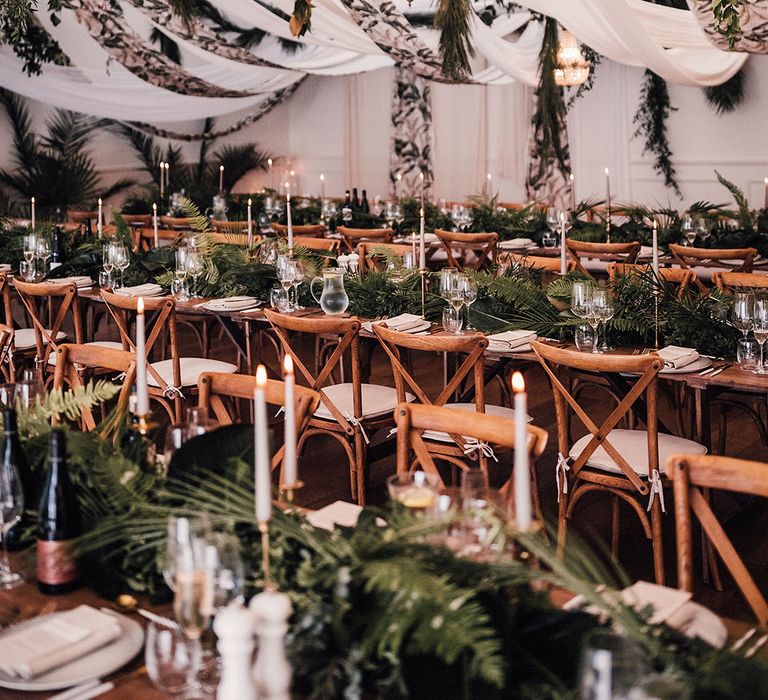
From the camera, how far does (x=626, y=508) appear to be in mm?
4352

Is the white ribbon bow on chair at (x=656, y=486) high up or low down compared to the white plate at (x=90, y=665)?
down

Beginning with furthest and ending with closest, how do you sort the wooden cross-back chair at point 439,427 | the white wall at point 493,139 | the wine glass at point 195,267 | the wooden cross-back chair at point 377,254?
the white wall at point 493,139 < the wooden cross-back chair at point 377,254 < the wine glass at point 195,267 < the wooden cross-back chair at point 439,427

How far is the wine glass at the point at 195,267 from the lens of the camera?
5215mm

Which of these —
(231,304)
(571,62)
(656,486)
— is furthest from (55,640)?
(571,62)

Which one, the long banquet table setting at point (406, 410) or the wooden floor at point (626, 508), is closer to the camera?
the long banquet table setting at point (406, 410)

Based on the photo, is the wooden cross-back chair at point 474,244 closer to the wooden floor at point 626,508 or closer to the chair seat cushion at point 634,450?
the wooden floor at point 626,508

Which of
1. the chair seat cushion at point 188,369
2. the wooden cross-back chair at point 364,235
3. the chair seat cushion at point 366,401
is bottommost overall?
the chair seat cushion at point 366,401

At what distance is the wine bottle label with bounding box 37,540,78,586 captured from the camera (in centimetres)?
182

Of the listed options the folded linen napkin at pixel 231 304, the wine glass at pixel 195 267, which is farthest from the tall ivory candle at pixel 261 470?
the wine glass at pixel 195 267

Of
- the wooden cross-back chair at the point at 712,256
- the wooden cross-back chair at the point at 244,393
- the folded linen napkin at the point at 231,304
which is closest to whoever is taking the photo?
the wooden cross-back chair at the point at 244,393

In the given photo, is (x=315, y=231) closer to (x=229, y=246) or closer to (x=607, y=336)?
(x=229, y=246)

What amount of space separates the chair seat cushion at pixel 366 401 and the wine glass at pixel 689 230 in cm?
296

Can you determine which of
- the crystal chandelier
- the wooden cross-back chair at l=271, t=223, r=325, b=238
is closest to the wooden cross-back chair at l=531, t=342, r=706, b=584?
the wooden cross-back chair at l=271, t=223, r=325, b=238

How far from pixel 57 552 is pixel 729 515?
10.0ft
